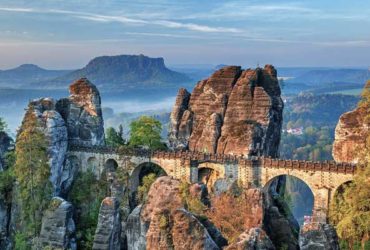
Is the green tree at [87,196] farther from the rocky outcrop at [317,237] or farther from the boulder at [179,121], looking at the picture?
the rocky outcrop at [317,237]

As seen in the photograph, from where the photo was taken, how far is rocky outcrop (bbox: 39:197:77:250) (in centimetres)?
3488

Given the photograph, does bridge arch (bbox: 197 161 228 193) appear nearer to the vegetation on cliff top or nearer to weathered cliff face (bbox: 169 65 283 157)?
weathered cliff face (bbox: 169 65 283 157)

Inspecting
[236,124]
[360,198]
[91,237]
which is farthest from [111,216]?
[236,124]

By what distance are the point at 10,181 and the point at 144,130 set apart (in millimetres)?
13106

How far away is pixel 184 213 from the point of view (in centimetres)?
1424

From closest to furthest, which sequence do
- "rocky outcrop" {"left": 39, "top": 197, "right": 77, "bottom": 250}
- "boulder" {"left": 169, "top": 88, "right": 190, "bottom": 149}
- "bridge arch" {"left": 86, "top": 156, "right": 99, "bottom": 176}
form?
"rocky outcrop" {"left": 39, "top": 197, "right": 77, "bottom": 250} < "bridge arch" {"left": 86, "top": 156, "right": 99, "bottom": 176} < "boulder" {"left": 169, "top": 88, "right": 190, "bottom": 149}

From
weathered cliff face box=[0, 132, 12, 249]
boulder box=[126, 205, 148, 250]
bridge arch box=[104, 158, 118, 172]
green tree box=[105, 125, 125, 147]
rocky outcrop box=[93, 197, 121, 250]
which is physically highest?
green tree box=[105, 125, 125, 147]

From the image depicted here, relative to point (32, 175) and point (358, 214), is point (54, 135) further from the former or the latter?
point (358, 214)

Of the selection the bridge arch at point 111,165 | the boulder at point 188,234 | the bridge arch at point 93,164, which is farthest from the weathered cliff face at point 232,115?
the boulder at point 188,234

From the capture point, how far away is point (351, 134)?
4303 cm

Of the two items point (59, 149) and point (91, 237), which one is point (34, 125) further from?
point (91, 237)

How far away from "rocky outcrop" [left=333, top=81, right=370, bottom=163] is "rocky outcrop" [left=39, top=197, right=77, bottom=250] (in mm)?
21341

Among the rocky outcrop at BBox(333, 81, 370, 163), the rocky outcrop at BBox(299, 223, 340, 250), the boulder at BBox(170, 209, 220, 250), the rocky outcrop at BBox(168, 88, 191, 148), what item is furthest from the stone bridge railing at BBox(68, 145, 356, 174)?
the boulder at BBox(170, 209, 220, 250)

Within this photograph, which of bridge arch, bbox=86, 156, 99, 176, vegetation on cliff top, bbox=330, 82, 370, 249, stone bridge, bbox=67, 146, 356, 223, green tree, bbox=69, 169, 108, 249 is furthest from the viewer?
bridge arch, bbox=86, 156, 99, 176
